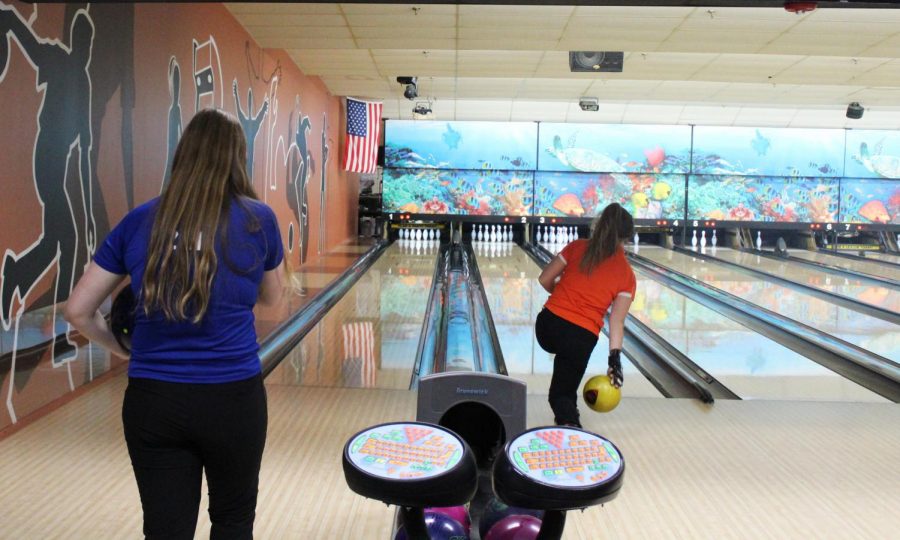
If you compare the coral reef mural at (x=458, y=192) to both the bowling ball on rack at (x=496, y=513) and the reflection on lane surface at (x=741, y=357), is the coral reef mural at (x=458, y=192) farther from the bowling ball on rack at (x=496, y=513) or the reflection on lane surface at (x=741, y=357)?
the bowling ball on rack at (x=496, y=513)

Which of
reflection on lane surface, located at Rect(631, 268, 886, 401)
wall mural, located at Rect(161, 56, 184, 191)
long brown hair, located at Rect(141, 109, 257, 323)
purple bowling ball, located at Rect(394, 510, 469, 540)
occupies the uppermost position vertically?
wall mural, located at Rect(161, 56, 184, 191)

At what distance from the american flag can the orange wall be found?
5888 mm

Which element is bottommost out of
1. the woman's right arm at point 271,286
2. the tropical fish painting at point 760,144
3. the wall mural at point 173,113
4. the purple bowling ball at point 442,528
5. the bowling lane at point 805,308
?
the bowling lane at point 805,308

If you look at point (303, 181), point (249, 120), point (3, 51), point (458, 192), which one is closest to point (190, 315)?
point (3, 51)

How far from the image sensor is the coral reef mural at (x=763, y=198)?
1345 centimetres

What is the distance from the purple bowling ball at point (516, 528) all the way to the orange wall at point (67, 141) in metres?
2.22

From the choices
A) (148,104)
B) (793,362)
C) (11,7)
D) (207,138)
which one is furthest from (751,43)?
(207,138)

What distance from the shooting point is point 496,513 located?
1878mm

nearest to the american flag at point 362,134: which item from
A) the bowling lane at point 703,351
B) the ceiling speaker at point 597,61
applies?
the bowling lane at point 703,351

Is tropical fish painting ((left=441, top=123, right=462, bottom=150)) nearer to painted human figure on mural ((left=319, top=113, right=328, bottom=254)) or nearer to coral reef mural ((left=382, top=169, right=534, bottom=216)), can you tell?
coral reef mural ((left=382, top=169, right=534, bottom=216))

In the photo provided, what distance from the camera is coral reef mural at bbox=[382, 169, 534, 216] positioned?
1335 centimetres

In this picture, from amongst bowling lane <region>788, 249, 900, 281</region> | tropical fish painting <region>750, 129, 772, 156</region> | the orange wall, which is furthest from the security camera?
the orange wall

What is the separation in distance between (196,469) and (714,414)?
9.25 feet

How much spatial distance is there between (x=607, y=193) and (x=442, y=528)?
1192cm
